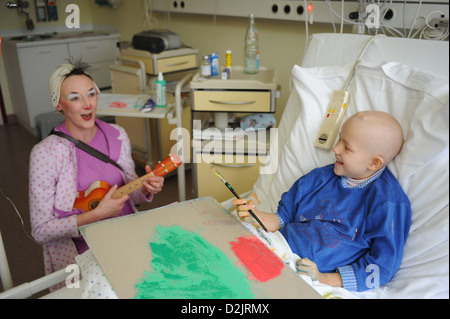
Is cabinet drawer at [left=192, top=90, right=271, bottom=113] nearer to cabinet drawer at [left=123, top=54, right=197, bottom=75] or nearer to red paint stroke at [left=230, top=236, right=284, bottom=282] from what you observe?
cabinet drawer at [left=123, top=54, right=197, bottom=75]

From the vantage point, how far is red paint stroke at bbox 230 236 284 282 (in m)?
0.90

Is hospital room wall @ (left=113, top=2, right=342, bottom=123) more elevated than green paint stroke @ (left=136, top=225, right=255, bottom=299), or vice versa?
hospital room wall @ (left=113, top=2, right=342, bottom=123)

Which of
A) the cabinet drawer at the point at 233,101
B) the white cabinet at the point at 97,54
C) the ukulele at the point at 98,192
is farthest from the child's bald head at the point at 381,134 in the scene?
the white cabinet at the point at 97,54

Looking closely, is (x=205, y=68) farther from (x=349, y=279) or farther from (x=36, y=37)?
(x=349, y=279)

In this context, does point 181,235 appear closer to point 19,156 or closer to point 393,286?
point 393,286

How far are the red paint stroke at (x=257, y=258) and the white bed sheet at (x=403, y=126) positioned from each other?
30 centimetres

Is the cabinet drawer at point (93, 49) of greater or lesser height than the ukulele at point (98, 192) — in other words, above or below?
above

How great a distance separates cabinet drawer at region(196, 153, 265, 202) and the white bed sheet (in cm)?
44

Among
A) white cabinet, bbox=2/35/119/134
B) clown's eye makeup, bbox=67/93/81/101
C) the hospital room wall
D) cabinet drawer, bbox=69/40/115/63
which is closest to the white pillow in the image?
clown's eye makeup, bbox=67/93/81/101

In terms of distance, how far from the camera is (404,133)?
1061 mm

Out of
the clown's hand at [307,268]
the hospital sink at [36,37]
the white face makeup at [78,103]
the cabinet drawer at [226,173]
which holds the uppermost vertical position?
the hospital sink at [36,37]

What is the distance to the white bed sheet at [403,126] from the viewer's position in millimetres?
914

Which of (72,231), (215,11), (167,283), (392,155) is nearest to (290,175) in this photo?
(392,155)

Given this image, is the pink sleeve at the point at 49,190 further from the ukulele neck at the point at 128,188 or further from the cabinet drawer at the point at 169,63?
the cabinet drawer at the point at 169,63
